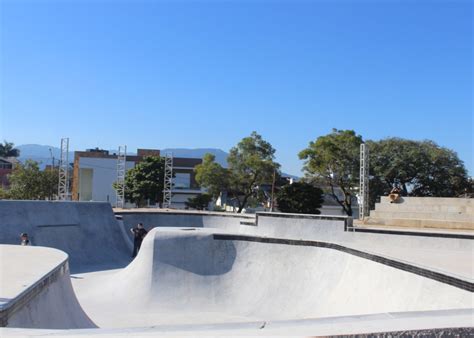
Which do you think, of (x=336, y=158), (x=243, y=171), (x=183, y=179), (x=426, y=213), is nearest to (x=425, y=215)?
(x=426, y=213)

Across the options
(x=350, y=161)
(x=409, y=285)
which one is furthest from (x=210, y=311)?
(x=350, y=161)

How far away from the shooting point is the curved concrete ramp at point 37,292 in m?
4.64

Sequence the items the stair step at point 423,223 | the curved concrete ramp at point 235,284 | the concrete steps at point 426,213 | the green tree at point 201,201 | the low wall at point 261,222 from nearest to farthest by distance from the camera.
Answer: the curved concrete ramp at point 235,284, the low wall at point 261,222, the stair step at point 423,223, the concrete steps at point 426,213, the green tree at point 201,201

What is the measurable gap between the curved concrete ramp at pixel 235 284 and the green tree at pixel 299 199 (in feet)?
59.2

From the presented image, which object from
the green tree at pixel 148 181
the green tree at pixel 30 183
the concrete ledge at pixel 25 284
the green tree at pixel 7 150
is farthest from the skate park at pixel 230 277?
the green tree at pixel 7 150

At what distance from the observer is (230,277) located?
11406 mm

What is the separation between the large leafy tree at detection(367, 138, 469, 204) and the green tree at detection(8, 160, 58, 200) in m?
30.7

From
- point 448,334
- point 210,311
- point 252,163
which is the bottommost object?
point 210,311

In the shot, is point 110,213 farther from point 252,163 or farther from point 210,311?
point 252,163

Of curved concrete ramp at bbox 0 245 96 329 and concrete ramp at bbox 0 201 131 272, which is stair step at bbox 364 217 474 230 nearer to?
concrete ramp at bbox 0 201 131 272

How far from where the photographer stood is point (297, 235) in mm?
17078

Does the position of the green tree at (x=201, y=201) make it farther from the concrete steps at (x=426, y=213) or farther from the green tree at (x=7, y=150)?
the green tree at (x=7, y=150)

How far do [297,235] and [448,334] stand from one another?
14.7 m

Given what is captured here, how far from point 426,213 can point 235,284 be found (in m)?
11.3
